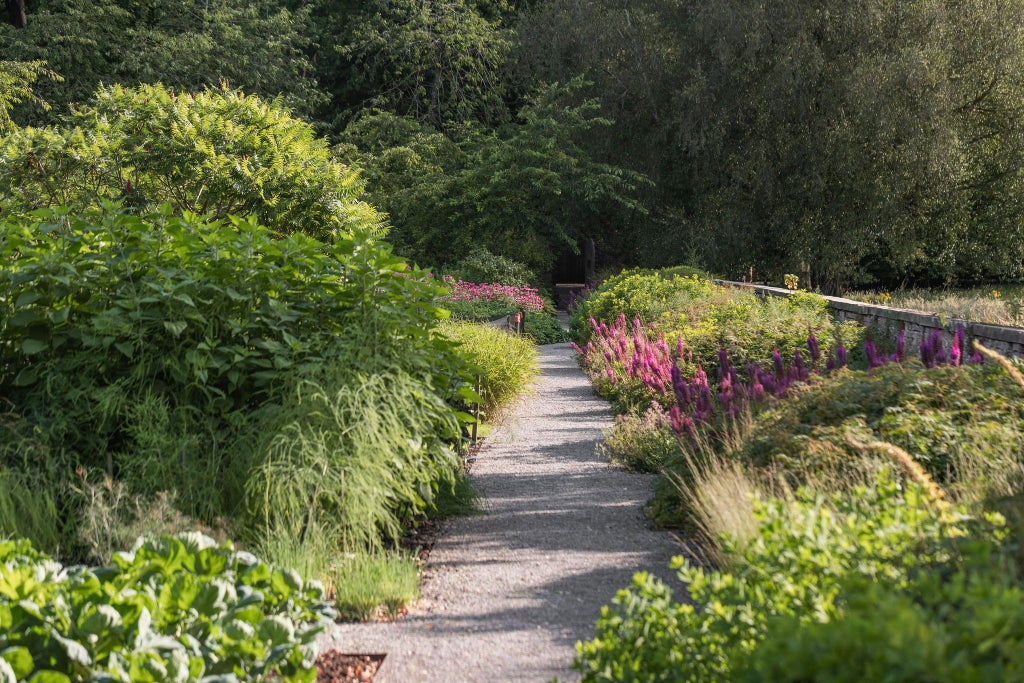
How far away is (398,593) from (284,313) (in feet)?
6.16

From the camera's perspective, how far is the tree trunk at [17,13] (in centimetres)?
2742

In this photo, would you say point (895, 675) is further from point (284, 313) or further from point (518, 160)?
point (518, 160)

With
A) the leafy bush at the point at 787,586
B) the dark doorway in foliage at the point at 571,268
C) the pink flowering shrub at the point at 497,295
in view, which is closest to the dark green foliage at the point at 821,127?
the dark doorway in foliage at the point at 571,268

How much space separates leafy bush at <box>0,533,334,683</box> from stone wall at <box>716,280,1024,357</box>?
6.13 m

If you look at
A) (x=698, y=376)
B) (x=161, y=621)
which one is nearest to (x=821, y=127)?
(x=698, y=376)

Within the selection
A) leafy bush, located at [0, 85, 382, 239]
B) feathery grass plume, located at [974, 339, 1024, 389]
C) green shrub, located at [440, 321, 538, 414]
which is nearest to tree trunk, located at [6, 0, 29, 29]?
leafy bush, located at [0, 85, 382, 239]

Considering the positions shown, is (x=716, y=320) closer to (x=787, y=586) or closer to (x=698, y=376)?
(x=698, y=376)

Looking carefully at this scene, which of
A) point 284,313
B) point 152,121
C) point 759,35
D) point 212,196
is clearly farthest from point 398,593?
point 759,35

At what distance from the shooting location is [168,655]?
283cm

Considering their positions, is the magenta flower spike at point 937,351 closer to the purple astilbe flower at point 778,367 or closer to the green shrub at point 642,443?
the purple astilbe flower at point 778,367

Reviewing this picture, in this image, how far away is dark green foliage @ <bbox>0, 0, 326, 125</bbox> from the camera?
25469 millimetres

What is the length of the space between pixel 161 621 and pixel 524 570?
76.6 inches

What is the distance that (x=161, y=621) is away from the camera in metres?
2.97

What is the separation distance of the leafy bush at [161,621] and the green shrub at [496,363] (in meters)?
5.48
